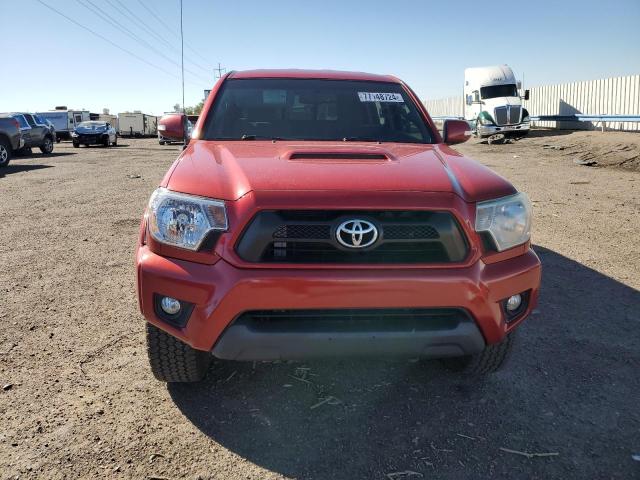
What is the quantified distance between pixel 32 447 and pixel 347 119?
103 inches

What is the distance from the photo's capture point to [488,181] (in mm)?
2693

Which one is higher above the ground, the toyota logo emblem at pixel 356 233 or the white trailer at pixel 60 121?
the white trailer at pixel 60 121

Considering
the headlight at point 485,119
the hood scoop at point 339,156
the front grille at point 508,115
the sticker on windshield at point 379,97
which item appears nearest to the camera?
the hood scoop at point 339,156

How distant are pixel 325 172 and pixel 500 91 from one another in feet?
82.8

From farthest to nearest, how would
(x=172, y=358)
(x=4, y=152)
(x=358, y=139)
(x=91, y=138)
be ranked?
1. (x=91, y=138)
2. (x=4, y=152)
3. (x=358, y=139)
4. (x=172, y=358)

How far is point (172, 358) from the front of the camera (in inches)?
104

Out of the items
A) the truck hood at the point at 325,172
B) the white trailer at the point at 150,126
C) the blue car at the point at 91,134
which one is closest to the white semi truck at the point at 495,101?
the blue car at the point at 91,134

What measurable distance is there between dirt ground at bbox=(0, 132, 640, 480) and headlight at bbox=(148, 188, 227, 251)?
88 cm

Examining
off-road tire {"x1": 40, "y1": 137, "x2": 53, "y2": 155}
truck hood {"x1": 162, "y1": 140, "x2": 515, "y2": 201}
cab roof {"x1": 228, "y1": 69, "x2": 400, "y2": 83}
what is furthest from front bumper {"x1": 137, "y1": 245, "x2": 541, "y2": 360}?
off-road tire {"x1": 40, "y1": 137, "x2": 53, "y2": 155}

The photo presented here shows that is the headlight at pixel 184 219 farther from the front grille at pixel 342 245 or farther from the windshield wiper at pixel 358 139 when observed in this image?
the windshield wiper at pixel 358 139

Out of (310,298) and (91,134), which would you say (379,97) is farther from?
(91,134)

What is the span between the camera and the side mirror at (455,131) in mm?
3959

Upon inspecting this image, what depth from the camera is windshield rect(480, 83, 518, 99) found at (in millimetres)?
25375

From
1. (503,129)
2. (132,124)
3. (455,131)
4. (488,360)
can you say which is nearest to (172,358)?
(488,360)
